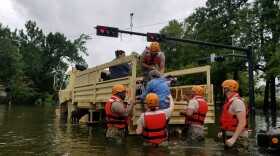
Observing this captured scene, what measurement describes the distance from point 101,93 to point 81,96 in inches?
87.6

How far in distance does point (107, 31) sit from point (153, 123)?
11646 mm

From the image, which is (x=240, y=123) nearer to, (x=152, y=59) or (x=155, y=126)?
(x=155, y=126)

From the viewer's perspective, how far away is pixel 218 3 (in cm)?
3891

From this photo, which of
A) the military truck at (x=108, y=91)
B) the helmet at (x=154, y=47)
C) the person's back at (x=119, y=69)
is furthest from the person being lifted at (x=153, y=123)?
the person's back at (x=119, y=69)

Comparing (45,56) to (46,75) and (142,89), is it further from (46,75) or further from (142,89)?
(142,89)

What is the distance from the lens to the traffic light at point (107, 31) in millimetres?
17223

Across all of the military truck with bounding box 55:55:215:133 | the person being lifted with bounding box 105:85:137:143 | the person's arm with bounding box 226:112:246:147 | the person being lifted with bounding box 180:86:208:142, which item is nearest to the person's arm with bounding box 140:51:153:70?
the military truck with bounding box 55:55:215:133

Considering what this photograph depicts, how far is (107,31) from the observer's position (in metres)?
17.6

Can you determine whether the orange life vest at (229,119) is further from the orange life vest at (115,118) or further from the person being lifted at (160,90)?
the orange life vest at (115,118)

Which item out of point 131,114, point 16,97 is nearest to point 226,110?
point 131,114

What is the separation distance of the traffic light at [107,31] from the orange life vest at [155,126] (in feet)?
36.7

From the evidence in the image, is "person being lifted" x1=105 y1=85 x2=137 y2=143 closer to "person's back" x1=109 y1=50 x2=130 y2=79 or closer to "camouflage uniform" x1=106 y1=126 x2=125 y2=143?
"camouflage uniform" x1=106 y1=126 x2=125 y2=143

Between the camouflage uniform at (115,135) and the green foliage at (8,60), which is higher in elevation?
the green foliage at (8,60)

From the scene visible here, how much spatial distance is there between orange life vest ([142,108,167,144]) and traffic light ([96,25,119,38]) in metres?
11.2
